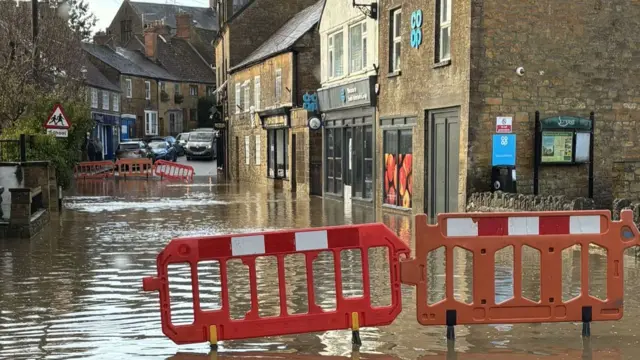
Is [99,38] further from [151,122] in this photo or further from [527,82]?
[527,82]

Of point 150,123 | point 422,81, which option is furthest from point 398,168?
point 150,123

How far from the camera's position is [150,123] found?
259ft

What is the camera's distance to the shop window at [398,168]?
69.8 feet

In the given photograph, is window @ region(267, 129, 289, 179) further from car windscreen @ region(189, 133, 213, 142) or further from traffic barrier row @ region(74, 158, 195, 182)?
car windscreen @ region(189, 133, 213, 142)

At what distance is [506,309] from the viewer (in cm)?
741

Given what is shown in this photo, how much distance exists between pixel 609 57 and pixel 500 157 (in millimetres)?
3149

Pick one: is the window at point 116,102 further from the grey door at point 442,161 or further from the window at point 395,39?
the grey door at point 442,161

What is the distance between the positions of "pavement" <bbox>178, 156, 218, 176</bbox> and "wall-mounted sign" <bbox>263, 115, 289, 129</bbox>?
11.6 meters

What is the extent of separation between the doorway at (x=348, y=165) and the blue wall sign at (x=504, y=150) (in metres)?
9.43

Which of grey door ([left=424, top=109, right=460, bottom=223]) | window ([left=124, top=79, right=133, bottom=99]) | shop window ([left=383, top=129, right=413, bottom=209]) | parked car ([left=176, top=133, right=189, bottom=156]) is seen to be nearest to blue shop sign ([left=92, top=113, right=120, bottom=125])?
window ([left=124, top=79, right=133, bottom=99])

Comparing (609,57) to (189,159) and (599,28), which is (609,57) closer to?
(599,28)

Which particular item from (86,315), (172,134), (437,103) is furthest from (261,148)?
(172,134)

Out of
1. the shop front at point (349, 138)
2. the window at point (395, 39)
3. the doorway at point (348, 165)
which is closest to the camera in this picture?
the window at point (395, 39)

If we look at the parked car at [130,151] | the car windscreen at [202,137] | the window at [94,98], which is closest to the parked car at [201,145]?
the car windscreen at [202,137]
